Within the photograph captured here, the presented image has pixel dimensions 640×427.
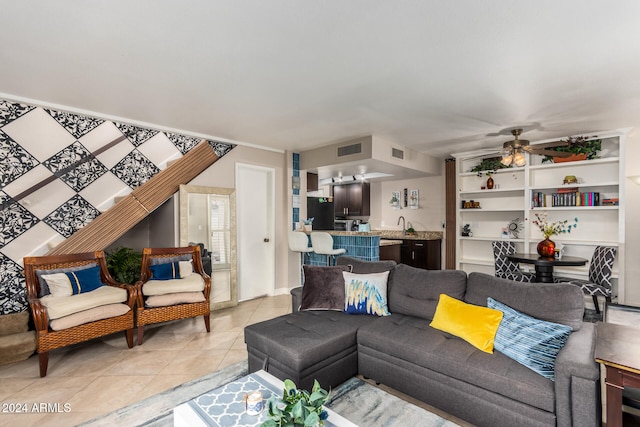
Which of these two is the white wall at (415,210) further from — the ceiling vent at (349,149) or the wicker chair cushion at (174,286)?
the wicker chair cushion at (174,286)

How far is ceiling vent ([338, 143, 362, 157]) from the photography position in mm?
4566

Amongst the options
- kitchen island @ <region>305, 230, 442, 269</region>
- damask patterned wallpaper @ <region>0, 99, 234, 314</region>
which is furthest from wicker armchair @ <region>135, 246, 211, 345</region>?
kitchen island @ <region>305, 230, 442, 269</region>

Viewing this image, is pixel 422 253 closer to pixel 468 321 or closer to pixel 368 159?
pixel 368 159

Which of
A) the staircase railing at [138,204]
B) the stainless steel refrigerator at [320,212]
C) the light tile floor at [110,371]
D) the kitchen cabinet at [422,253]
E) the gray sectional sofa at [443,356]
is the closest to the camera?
the gray sectional sofa at [443,356]

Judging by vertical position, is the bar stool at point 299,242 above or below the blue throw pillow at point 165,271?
above

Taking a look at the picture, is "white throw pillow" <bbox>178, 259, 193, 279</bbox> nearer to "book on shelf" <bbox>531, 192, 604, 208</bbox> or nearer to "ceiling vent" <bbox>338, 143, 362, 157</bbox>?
"ceiling vent" <bbox>338, 143, 362, 157</bbox>

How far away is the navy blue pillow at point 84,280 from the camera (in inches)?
120

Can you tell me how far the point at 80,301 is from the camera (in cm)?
285

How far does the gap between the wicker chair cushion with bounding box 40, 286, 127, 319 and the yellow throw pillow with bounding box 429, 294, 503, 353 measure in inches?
116

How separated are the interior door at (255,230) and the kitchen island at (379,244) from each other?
2.50ft

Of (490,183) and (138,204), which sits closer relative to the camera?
(138,204)

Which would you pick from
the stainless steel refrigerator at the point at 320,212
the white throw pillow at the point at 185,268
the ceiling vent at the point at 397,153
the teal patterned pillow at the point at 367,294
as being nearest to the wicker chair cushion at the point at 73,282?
the white throw pillow at the point at 185,268

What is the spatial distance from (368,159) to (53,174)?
3.78 m

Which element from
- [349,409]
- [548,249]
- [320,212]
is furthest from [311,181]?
[349,409]
